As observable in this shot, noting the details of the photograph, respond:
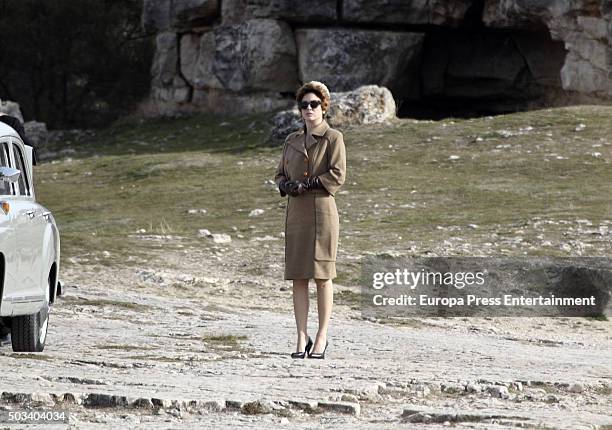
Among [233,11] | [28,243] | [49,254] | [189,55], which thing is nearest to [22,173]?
[49,254]

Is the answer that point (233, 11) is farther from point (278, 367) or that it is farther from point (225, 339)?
point (278, 367)

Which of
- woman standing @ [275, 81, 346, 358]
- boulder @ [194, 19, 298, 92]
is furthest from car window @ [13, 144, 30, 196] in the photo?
boulder @ [194, 19, 298, 92]

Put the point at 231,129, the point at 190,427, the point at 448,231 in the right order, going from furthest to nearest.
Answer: the point at 231,129, the point at 448,231, the point at 190,427

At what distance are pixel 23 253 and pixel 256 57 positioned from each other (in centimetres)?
2698

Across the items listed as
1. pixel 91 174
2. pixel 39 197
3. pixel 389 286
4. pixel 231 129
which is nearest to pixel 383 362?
pixel 389 286

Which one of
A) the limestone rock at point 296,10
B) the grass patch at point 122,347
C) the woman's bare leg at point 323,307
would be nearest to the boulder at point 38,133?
the limestone rock at point 296,10

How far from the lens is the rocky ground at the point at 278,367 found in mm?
6965

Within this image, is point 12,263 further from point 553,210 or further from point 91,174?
point 91,174

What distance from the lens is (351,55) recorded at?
34719 mm

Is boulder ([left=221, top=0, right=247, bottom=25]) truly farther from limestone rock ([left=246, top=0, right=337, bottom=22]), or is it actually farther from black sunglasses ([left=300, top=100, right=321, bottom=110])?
black sunglasses ([left=300, top=100, right=321, bottom=110])

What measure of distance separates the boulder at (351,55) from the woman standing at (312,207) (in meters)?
25.2

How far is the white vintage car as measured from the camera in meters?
8.47

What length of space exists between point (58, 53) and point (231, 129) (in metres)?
11.7

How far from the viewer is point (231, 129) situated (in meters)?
32.5
